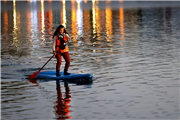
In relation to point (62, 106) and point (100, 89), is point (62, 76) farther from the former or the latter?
point (62, 106)

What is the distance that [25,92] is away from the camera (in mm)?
13258

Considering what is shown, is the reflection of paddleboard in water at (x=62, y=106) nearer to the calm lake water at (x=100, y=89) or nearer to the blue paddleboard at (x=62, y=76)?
the calm lake water at (x=100, y=89)

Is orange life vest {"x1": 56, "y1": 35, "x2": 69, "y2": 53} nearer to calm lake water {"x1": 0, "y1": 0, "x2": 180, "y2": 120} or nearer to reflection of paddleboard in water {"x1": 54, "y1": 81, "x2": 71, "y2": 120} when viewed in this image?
calm lake water {"x1": 0, "y1": 0, "x2": 180, "y2": 120}

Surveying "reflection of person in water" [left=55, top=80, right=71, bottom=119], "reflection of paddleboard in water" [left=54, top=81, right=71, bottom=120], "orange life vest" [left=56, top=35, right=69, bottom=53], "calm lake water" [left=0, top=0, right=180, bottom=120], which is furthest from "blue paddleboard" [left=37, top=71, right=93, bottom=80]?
"reflection of paddleboard in water" [left=54, top=81, right=71, bottom=120]

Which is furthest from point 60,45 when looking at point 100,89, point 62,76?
point 100,89

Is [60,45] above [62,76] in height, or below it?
above

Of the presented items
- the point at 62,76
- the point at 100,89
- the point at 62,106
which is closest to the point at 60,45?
the point at 62,76

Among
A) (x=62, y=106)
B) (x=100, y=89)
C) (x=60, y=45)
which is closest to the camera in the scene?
(x=62, y=106)

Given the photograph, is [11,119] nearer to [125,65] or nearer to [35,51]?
[125,65]

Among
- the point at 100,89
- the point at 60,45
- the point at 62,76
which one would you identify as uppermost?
the point at 60,45

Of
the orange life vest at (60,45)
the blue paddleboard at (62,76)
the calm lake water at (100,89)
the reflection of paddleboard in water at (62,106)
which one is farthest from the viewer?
the orange life vest at (60,45)

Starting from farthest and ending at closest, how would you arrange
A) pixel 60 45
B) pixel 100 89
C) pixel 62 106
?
1. pixel 60 45
2. pixel 100 89
3. pixel 62 106

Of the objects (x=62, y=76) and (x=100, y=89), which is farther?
(x=62, y=76)

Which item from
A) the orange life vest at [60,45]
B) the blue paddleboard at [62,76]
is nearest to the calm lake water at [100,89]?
the blue paddleboard at [62,76]
